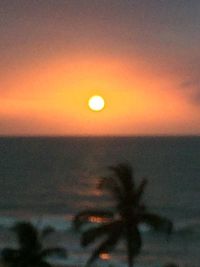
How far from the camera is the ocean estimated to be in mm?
50625

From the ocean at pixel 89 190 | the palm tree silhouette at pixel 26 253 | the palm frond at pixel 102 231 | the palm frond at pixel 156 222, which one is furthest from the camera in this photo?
the ocean at pixel 89 190

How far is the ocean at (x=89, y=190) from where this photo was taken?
50625 mm

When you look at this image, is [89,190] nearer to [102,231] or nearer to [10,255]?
[102,231]

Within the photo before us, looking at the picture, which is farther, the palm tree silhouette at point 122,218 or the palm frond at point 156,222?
the palm frond at point 156,222

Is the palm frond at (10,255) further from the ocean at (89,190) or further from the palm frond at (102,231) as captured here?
the ocean at (89,190)

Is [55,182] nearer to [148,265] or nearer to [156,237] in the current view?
[156,237]

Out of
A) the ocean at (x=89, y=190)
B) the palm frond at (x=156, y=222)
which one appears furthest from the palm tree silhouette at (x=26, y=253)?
the ocean at (x=89, y=190)

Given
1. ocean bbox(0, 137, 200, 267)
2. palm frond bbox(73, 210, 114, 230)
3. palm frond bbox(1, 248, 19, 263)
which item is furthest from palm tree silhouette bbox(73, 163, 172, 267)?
ocean bbox(0, 137, 200, 267)

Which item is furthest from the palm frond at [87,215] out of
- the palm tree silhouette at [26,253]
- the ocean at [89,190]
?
the ocean at [89,190]

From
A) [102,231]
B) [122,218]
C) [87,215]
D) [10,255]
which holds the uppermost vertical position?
[87,215]

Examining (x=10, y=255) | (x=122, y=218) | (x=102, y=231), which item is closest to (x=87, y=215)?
(x=102, y=231)

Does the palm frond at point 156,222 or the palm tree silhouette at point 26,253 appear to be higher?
the palm frond at point 156,222

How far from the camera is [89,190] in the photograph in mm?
82812

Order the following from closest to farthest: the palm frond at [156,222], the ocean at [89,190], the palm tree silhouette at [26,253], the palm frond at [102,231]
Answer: the palm tree silhouette at [26,253] → the palm frond at [102,231] → the palm frond at [156,222] → the ocean at [89,190]
